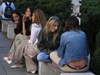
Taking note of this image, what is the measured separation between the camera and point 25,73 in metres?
6.82

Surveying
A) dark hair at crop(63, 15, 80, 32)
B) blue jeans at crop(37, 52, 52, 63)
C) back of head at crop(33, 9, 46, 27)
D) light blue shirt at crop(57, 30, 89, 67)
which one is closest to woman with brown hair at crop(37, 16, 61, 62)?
blue jeans at crop(37, 52, 52, 63)

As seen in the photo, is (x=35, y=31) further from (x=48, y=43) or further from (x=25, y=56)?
(x=25, y=56)

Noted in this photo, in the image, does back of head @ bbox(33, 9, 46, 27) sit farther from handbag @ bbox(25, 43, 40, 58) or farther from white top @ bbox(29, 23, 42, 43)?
handbag @ bbox(25, 43, 40, 58)

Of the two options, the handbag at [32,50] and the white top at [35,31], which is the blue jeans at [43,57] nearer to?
the handbag at [32,50]

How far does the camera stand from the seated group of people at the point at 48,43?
4992 millimetres

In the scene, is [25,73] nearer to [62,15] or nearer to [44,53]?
[44,53]

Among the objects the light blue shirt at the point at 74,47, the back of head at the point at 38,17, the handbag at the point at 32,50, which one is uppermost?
the back of head at the point at 38,17

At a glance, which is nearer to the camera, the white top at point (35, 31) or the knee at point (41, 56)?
the knee at point (41, 56)

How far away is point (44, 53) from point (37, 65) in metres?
0.92

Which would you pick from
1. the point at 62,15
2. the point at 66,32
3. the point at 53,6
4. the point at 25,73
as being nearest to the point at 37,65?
the point at 25,73

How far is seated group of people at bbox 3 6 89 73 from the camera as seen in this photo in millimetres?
4992

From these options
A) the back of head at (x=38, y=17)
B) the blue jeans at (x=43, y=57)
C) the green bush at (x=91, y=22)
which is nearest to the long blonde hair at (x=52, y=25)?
the blue jeans at (x=43, y=57)

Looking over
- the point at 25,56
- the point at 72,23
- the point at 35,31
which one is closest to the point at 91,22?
the point at 35,31

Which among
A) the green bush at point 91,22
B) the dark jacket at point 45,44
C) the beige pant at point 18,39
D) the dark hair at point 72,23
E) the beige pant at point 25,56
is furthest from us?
the beige pant at point 18,39
